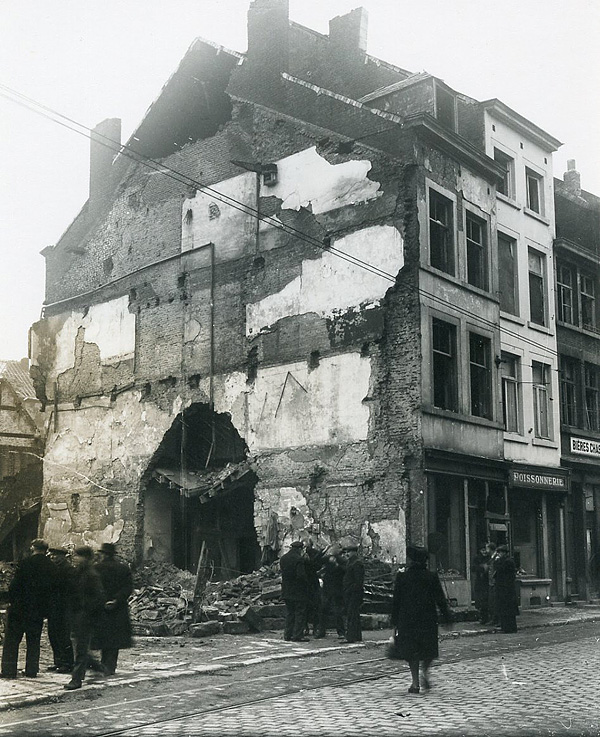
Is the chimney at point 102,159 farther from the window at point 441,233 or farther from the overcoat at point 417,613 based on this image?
the overcoat at point 417,613

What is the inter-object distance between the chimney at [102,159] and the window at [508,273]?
11.9 m

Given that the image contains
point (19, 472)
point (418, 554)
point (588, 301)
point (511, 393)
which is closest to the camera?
point (418, 554)

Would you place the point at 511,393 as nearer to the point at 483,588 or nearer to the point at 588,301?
the point at 588,301

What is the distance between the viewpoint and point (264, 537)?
22.7m

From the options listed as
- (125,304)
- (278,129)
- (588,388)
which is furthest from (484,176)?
(125,304)

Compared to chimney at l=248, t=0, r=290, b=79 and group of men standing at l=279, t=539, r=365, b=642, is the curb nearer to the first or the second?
group of men standing at l=279, t=539, r=365, b=642

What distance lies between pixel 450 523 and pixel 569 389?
8302 mm

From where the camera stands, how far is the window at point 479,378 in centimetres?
2386

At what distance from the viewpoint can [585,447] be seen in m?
28.4

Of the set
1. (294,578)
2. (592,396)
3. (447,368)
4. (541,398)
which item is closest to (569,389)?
(592,396)

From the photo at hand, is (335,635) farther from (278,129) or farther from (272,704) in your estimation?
(278,129)

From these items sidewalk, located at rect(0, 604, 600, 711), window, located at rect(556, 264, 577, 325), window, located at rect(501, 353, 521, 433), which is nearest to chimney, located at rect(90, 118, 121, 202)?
window, located at rect(501, 353, 521, 433)

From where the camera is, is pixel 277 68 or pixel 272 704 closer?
pixel 272 704

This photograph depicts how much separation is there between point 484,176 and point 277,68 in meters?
6.01
